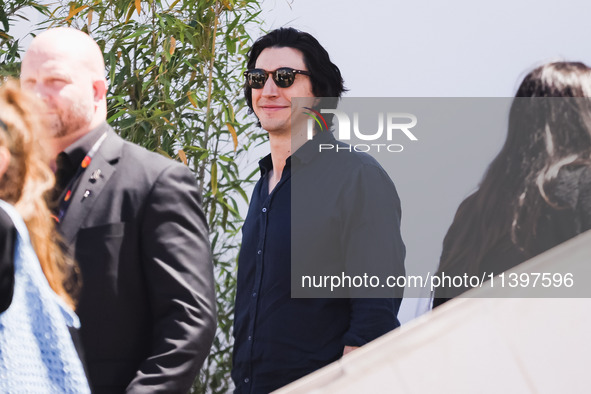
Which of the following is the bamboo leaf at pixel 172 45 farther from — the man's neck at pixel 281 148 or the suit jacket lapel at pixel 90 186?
the suit jacket lapel at pixel 90 186

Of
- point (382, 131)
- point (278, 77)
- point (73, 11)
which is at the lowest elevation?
point (382, 131)

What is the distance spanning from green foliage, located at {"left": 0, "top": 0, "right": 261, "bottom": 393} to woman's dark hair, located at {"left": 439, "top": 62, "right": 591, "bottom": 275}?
60.7 inches

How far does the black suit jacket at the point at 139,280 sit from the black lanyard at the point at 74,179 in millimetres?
12

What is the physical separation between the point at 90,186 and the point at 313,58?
3.55 ft

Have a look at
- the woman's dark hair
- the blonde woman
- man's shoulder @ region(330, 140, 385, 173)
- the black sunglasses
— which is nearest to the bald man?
the blonde woman

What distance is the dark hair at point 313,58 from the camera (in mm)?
2455

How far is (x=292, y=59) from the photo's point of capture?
2.43m

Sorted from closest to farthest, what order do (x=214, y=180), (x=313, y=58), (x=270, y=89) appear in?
1. (x=270, y=89)
2. (x=313, y=58)
3. (x=214, y=180)

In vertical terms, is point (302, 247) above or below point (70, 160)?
below

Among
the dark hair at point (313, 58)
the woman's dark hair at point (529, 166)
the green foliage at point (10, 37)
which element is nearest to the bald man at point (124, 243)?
the woman's dark hair at point (529, 166)

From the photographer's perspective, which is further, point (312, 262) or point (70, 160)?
point (312, 262)

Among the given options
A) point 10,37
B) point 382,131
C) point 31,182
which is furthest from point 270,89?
point 10,37

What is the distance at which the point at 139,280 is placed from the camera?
1521 millimetres

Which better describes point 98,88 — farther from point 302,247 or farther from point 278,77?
point 278,77
